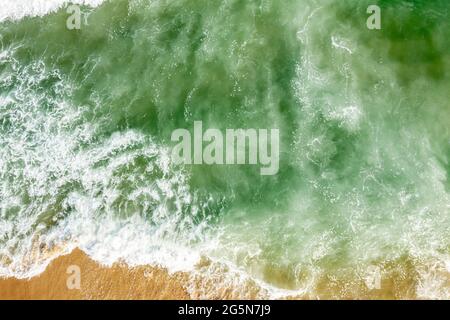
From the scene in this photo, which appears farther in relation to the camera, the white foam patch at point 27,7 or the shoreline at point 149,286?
the white foam patch at point 27,7

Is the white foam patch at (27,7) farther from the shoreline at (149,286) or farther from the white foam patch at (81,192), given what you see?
the shoreline at (149,286)

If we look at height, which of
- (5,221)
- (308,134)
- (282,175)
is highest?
(308,134)

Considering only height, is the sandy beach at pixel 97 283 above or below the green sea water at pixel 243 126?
below

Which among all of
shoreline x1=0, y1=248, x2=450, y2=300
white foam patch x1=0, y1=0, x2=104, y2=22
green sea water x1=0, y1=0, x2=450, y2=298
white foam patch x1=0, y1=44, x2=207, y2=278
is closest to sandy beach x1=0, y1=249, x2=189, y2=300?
shoreline x1=0, y1=248, x2=450, y2=300

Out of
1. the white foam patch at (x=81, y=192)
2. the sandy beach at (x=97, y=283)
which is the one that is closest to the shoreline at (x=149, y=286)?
the sandy beach at (x=97, y=283)

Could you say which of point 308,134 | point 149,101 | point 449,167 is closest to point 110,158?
point 149,101
